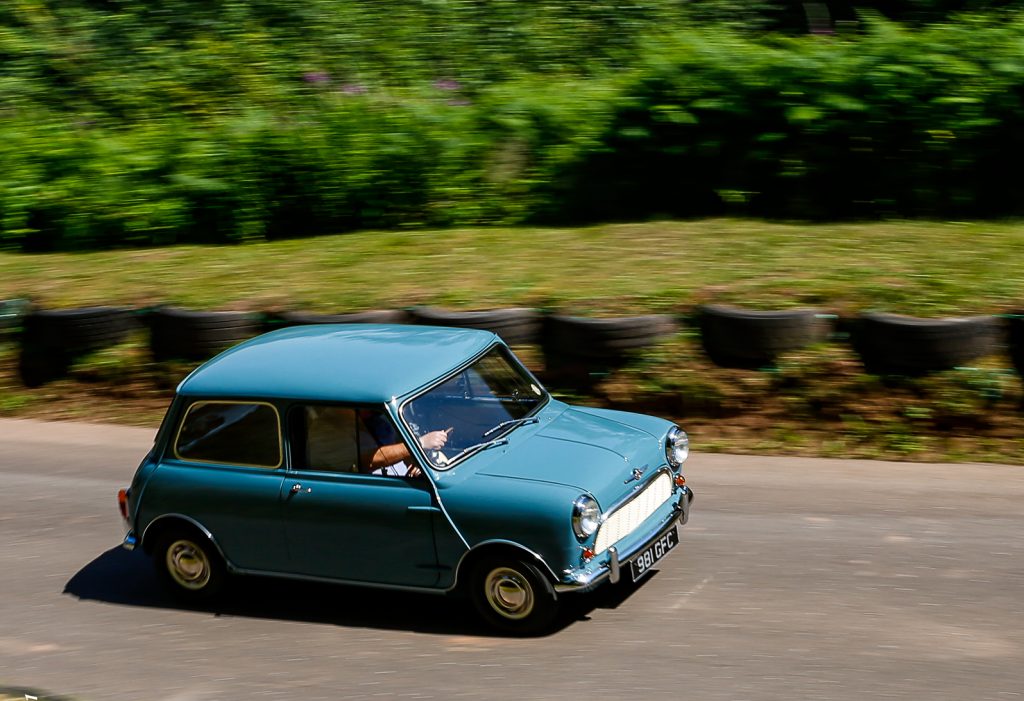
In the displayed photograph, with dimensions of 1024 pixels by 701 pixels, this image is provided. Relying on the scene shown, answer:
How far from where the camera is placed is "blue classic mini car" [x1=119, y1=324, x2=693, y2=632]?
5.88m

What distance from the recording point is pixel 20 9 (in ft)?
71.1

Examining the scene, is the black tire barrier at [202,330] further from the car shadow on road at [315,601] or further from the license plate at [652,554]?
the license plate at [652,554]

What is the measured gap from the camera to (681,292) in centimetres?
1008

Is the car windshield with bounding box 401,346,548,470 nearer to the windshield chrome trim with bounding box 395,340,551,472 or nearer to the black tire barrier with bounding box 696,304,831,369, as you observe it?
the windshield chrome trim with bounding box 395,340,551,472

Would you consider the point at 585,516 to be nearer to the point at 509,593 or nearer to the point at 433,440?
the point at 509,593

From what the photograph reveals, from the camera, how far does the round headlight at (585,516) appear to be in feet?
18.8

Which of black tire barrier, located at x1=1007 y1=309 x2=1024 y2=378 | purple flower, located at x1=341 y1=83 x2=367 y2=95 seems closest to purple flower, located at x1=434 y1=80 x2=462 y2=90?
purple flower, located at x1=341 y1=83 x2=367 y2=95

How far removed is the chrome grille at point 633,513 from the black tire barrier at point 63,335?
634 centimetres

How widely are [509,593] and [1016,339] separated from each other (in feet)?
15.3

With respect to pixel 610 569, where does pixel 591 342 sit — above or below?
below

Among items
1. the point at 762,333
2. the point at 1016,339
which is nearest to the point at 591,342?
the point at 762,333

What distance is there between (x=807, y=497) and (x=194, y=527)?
3884 millimetres

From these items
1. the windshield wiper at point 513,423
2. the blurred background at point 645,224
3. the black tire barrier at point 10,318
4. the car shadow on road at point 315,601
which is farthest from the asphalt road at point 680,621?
the black tire barrier at point 10,318

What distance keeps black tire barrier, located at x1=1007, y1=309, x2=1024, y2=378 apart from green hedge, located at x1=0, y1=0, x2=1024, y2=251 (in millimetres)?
3711
